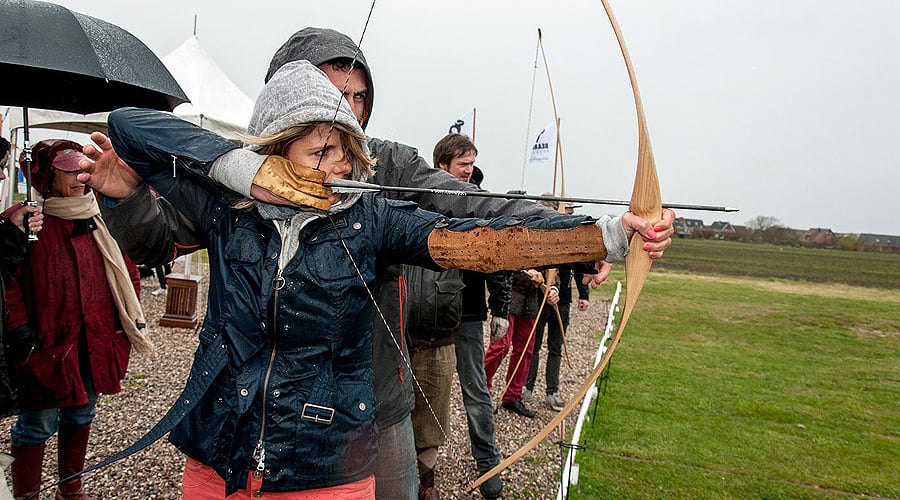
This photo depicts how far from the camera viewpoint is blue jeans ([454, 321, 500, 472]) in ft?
11.9

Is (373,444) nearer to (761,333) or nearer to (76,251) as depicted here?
(76,251)

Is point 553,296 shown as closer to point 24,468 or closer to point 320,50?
point 320,50

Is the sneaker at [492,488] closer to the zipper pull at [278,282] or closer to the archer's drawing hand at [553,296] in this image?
the archer's drawing hand at [553,296]

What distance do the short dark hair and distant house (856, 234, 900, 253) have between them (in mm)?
72308

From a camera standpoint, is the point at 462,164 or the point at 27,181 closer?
the point at 27,181

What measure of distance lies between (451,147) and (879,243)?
78.3m

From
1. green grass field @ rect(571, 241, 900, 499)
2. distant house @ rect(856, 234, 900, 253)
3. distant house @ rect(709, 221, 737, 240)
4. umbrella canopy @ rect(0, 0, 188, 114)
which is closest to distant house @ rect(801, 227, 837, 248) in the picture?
distant house @ rect(856, 234, 900, 253)

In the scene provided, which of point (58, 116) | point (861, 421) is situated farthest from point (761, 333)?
point (58, 116)

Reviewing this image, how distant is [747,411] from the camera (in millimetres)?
6414

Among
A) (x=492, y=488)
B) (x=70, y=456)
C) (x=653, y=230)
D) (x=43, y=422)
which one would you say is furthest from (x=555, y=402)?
(x=653, y=230)

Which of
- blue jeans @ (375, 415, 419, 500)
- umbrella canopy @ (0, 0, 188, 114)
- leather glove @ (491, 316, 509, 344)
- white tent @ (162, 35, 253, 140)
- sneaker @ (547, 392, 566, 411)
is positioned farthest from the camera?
white tent @ (162, 35, 253, 140)

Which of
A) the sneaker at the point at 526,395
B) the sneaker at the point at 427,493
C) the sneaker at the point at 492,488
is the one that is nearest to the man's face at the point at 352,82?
the sneaker at the point at 427,493

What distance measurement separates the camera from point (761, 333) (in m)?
12.1

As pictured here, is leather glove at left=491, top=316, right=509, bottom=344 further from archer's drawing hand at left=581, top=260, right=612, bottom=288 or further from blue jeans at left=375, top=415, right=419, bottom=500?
archer's drawing hand at left=581, top=260, right=612, bottom=288
